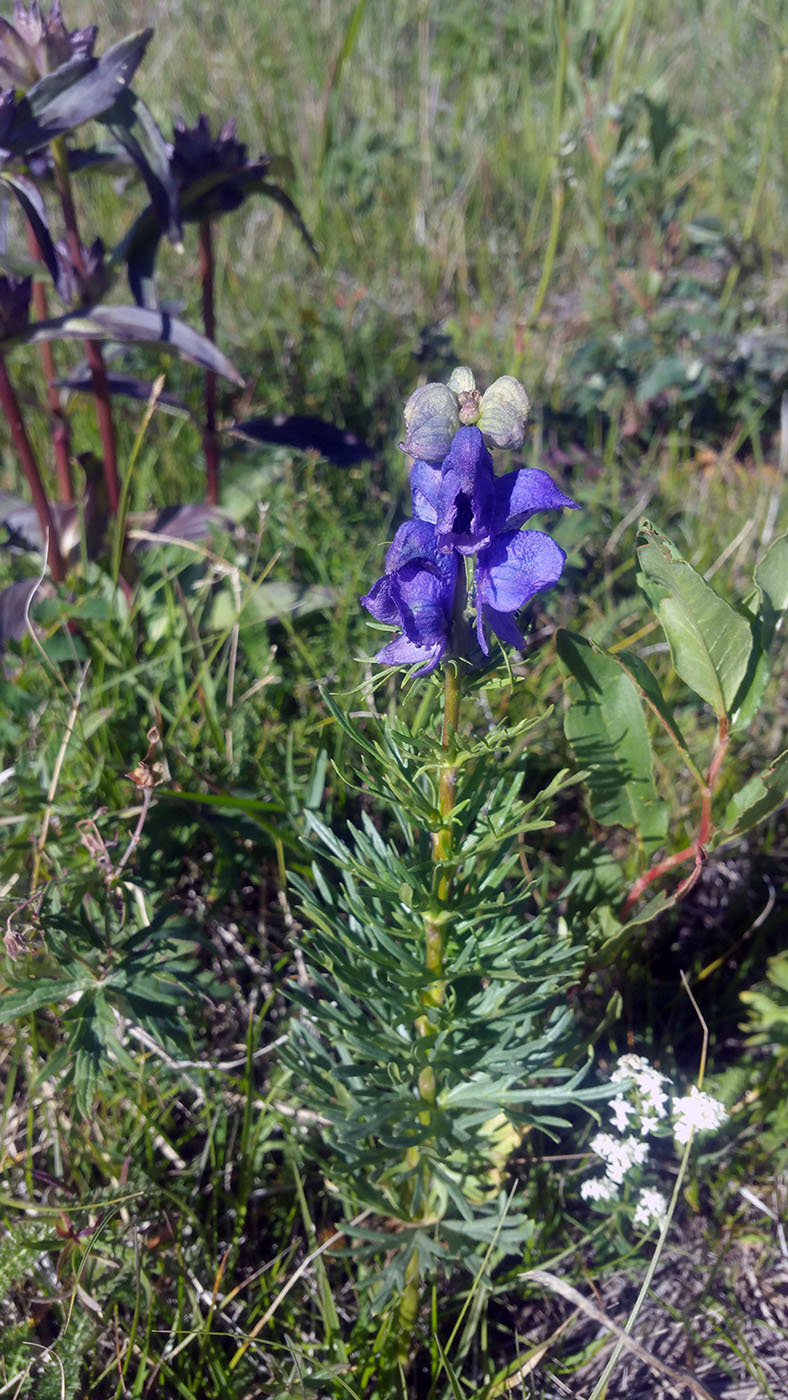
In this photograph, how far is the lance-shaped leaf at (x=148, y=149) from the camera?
211 centimetres

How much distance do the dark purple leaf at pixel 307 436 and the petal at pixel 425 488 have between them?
1.55 meters

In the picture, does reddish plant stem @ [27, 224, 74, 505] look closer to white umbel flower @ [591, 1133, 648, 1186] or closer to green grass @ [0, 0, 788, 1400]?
green grass @ [0, 0, 788, 1400]

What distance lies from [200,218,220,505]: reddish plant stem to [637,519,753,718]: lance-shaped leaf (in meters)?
1.39

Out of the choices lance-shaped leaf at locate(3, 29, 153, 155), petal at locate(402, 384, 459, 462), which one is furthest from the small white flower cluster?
lance-shaped leaf at locate(3, 29, 153, 155)

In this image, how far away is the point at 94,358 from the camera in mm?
2422

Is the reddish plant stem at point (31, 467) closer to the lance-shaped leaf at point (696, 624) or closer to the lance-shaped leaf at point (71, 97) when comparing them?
the lance-shaped leaf at point (71, 97)

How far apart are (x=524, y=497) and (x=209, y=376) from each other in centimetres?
166

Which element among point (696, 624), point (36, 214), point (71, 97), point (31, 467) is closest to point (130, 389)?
point (31, 467)

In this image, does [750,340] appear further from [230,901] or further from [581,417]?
[230,901]

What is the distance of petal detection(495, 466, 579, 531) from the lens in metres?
1.19

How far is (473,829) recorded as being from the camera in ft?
5.41

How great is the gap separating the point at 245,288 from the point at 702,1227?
146 inches

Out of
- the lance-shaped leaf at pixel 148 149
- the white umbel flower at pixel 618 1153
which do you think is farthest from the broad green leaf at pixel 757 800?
the lance-shaped leaf at pixel 148 149

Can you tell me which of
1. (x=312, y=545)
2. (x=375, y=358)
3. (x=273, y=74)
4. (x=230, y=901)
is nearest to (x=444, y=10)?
(x=273, y=74)
